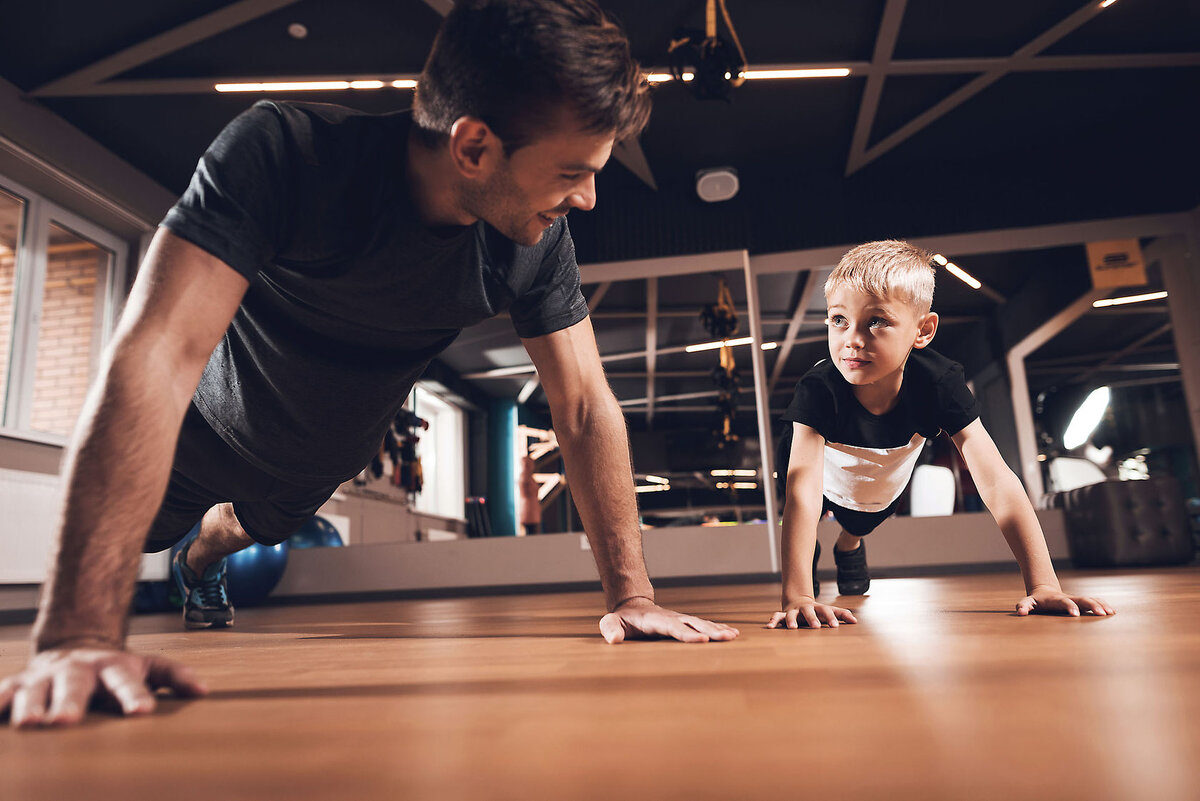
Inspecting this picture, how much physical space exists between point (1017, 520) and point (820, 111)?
12.7ft

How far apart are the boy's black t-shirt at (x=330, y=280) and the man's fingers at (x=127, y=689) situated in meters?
0.49

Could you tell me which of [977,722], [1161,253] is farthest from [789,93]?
[977,722]

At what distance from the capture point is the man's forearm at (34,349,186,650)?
2.55 ft

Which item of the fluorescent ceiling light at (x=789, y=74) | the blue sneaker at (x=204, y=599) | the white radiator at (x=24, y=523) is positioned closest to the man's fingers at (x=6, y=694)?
the blue sneaker at (x=204, y=599)

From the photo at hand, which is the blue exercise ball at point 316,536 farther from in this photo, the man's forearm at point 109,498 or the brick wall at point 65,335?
the man's forearm at point 109,498

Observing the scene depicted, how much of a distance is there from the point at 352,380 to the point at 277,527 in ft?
2.25

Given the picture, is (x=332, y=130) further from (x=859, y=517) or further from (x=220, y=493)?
(x=859, y=517)

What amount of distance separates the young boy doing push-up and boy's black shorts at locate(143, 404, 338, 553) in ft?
3.61

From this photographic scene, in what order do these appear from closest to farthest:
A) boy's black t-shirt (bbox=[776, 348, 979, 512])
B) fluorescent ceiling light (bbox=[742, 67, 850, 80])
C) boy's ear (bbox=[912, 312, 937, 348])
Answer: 1. boy's black t-shirt (bbox=[776, 348, 979, 512])
2. boy's ear (bbox=[912, 312, 937, 348])
3. fluorescent ceiling light (bbox=[742, 67, 850, 80])

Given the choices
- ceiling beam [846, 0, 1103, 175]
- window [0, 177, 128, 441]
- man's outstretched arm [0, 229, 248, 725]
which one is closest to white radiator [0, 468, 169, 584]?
window [0, 177, 128, 441]

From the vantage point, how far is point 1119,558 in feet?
15.2

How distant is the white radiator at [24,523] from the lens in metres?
4.02

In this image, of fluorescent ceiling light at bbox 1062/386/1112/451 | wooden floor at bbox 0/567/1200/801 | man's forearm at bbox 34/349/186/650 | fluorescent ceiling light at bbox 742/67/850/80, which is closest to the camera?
wooden floor at bbox 0/567/1200/801

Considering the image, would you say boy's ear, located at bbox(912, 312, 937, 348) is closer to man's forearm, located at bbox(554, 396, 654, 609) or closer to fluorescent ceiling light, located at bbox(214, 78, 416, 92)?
man's forearm, located at bbox(554, 396, 654, 609)
